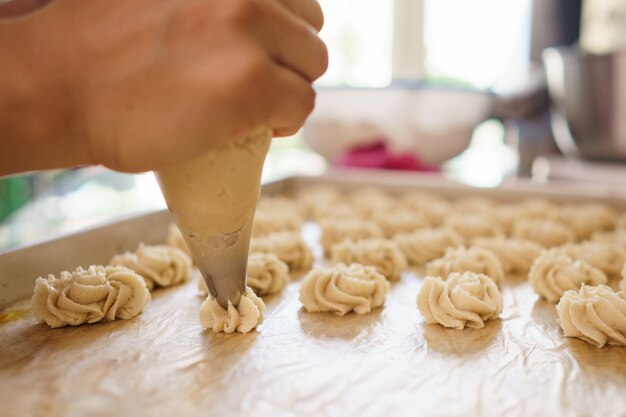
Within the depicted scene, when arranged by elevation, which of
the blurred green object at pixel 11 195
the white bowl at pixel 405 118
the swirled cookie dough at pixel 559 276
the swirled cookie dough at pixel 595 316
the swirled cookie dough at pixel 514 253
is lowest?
the blurred green object at pixel 11 195

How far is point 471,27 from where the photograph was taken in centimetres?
475

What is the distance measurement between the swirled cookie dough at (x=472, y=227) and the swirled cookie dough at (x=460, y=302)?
65cm

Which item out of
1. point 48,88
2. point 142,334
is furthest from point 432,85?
point 48,88

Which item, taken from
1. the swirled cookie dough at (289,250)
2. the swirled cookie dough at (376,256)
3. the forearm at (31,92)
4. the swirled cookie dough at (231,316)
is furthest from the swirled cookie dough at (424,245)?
the forearm at (31,92)

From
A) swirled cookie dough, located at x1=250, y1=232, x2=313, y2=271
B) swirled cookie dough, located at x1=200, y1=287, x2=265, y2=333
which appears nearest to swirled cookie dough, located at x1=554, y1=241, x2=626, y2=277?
swirled cookie dough, located at x1=250, y1=232, x2=313, y2=271

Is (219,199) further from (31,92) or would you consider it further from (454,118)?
(454,118)

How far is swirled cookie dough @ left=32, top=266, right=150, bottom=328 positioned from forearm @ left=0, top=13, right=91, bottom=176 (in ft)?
1.39

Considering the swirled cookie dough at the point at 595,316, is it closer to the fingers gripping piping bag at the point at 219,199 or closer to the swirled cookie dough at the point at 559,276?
the swirled cookie dough at the point at 559,276

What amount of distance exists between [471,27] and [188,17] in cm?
440

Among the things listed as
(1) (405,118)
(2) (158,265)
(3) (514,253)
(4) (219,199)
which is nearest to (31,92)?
(4) (219,199)

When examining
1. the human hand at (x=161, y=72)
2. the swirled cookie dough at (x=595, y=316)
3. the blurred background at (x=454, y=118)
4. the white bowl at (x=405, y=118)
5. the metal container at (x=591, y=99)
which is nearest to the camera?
the human hand at (x=161, y=72)

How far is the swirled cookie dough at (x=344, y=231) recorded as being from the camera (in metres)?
1.81

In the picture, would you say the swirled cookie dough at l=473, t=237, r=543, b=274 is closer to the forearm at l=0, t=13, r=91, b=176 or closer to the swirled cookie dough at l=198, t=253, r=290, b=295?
the swirled cookie dough at l=198, t=253, r=290, b=295

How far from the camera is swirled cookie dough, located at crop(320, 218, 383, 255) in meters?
1.81
